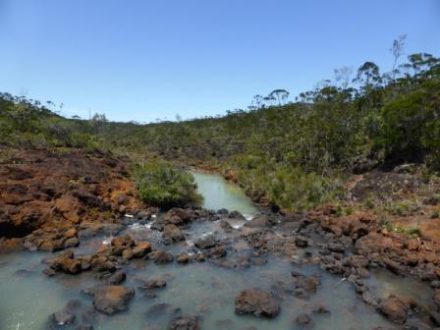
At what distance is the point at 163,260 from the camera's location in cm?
1908

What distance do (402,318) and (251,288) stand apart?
17.8ft

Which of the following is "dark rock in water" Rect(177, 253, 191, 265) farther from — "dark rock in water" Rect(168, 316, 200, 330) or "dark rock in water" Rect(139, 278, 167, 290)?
"dark rock in water" Rect(168, 316, 200, 330)

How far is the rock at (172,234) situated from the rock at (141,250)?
190cm

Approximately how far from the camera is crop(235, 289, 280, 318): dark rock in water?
14484 millimetres

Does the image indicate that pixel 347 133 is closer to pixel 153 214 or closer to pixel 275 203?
pixel 275 203

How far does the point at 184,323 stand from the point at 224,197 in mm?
21656

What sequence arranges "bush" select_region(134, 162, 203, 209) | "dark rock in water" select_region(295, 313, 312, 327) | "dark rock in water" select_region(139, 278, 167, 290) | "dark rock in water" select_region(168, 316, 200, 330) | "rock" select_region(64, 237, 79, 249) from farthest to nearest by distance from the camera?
"bush" select_region(134, 162, 203, 209) < "rock" select_region(64, 237, 79, 249) < "dark rock in water" select_region(139, 278, 167, 290) < "dark rock in water" select_region(295, 313, 312, 327) < "dark rock in water" select_region(168, 316, 200, 330)

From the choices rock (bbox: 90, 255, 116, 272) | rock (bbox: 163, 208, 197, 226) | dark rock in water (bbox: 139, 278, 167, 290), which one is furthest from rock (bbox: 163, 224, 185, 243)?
dark rock in water (bbox: 139, 278, 167, 290)

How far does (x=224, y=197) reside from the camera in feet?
115

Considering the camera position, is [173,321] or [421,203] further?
[421,203]

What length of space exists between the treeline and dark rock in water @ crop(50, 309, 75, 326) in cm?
1794

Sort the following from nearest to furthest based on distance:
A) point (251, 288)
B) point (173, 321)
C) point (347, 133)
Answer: point (173, 321)
point (251, 288)
point (347, 133)

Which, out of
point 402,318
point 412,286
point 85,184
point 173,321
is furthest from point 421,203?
point 85,184

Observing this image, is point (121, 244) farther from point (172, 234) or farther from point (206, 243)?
point (206, 243)
